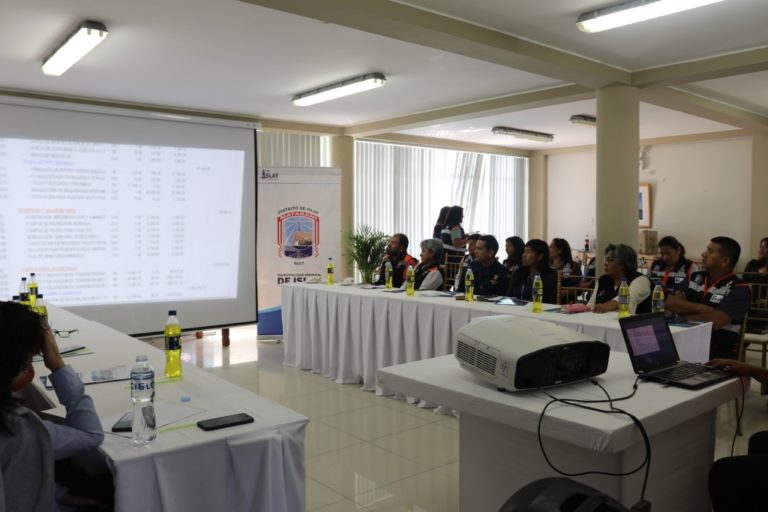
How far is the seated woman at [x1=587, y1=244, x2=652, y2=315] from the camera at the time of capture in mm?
3723

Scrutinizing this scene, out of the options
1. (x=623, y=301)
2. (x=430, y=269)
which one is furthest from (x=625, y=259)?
(x=430, y=269)

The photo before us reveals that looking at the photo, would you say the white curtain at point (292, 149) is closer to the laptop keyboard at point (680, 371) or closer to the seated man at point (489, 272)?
the seated man at point (489, 272)

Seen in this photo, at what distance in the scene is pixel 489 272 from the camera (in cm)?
530

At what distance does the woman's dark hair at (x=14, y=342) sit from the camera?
5.06ft

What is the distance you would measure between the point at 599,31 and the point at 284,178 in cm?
413

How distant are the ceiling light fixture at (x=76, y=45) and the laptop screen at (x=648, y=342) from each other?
3.77m

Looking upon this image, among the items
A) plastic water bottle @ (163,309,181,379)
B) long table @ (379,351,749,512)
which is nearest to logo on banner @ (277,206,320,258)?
plastic water bottle @ (163,309,181,379)

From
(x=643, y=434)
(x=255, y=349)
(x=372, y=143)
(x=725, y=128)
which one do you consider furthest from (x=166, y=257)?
(x=725, y=128)

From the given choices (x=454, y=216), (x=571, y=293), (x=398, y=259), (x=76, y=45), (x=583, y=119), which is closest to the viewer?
(x=76, y=45)

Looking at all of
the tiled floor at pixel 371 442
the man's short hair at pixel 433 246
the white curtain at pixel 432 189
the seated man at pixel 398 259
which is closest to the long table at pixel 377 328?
the tiled floor at pixel 371 442

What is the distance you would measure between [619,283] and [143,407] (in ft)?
10.6

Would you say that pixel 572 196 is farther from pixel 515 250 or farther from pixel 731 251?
pixel 731 251

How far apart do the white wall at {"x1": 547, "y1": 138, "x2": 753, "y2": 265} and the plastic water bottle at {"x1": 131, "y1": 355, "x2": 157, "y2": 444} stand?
9237 millimetres

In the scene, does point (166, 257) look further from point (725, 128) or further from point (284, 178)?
point (725, 128)
